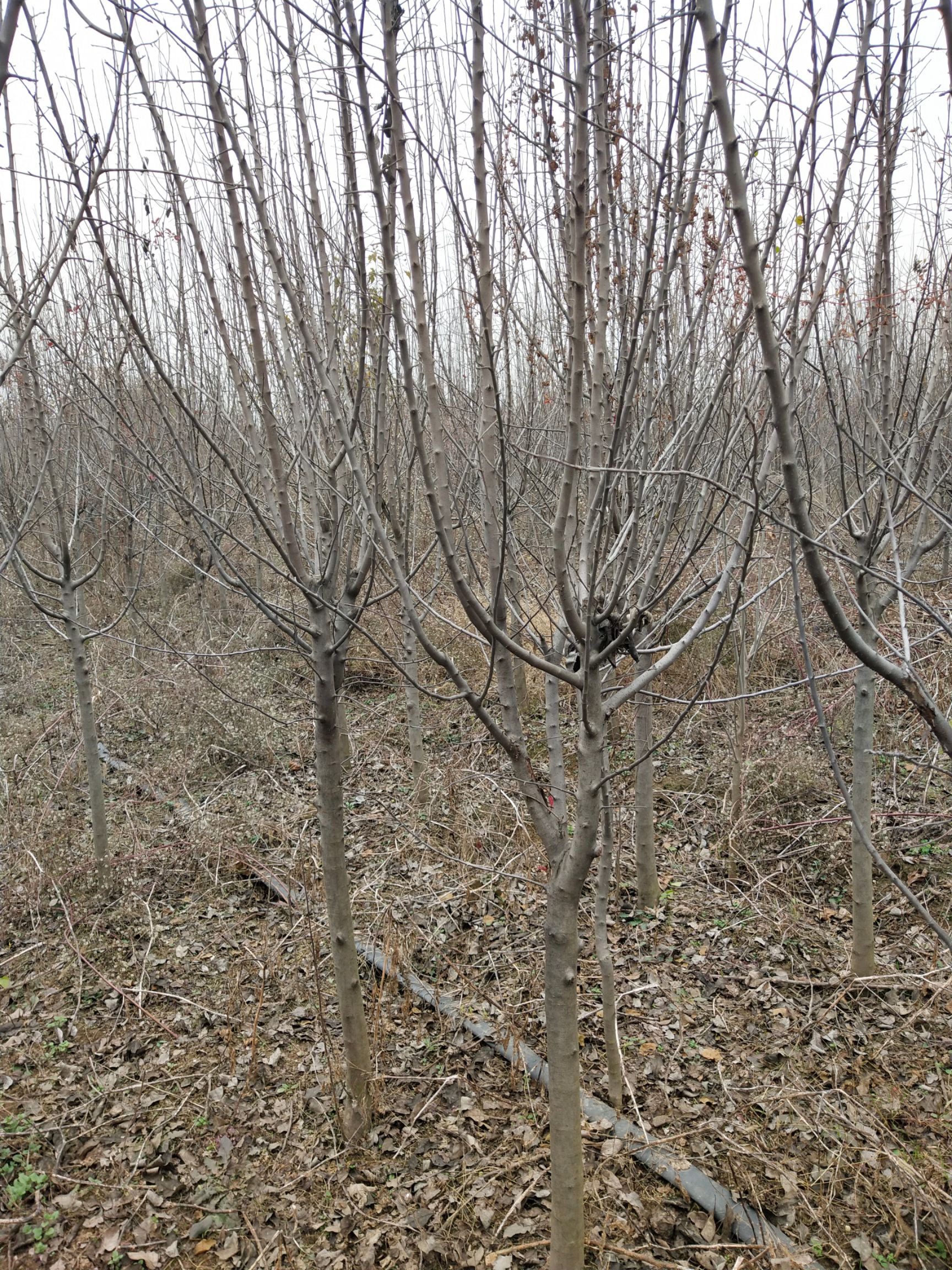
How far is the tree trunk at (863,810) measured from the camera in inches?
124

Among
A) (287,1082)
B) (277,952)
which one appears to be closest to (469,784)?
(277,952)

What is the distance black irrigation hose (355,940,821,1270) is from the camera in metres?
2.29

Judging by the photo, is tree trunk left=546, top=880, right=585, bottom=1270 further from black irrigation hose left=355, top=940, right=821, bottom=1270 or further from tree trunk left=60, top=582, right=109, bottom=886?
tree trunk left=60, top=582, right=109, bottom=886

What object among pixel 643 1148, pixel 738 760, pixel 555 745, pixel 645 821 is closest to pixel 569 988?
pixel 555 745

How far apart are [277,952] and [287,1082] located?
2.47ft

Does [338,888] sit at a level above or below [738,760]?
above

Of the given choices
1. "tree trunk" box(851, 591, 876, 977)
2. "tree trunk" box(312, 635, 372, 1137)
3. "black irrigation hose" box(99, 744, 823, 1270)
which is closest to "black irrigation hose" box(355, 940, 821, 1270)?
"black irrigation hose" box(99, 744, 823, 1270)

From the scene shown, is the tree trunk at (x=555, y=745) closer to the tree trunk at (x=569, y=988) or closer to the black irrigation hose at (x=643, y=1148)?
the tree trunk at (x=569, y=988)

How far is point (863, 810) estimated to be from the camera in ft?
10.7

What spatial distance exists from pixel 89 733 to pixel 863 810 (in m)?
3.84

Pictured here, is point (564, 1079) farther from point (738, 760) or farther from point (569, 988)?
point (738, 760)

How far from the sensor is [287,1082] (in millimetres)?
3039

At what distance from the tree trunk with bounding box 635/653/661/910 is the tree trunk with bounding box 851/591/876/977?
926 mm

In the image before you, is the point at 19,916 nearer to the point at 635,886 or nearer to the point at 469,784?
the point at 469,784
